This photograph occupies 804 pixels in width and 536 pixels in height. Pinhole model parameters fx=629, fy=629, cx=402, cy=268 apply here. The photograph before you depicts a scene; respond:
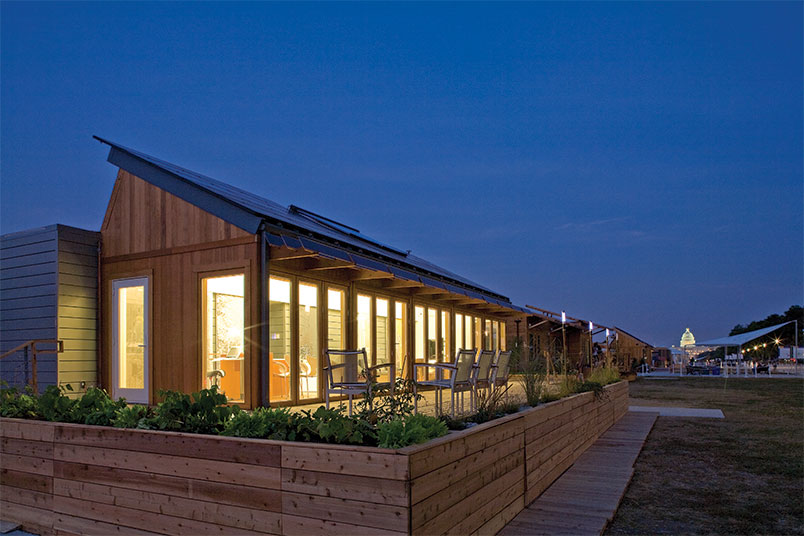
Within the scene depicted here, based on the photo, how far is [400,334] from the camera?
12.6 m

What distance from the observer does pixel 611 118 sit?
179 feet

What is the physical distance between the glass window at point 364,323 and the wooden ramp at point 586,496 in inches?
162

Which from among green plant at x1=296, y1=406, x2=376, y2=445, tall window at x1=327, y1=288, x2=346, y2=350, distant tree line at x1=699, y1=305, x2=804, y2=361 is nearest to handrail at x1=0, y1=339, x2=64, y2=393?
tall window at x1=327, y1=288, x2=346, y2=350

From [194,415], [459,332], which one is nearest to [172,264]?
[194,415]

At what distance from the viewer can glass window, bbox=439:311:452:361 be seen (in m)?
14.6

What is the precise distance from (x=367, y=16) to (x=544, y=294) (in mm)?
33087

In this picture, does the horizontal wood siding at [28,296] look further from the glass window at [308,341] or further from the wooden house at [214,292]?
the glass window at [308,341]

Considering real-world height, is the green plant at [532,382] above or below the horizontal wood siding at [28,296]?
below

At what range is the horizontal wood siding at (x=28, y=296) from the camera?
934 centimetres

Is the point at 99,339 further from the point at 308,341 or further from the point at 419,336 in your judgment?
the point at 419,336

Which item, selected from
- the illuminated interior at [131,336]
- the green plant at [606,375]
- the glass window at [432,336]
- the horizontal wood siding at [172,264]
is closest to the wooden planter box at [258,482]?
the horizontal wood siding at [172,264]

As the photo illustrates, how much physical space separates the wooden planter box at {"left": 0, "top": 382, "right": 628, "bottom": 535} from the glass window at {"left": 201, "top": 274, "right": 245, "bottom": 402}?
313 cm

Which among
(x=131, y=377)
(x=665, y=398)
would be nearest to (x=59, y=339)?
(x=131, y=377)

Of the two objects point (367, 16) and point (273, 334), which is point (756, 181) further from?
point (273, 334)
